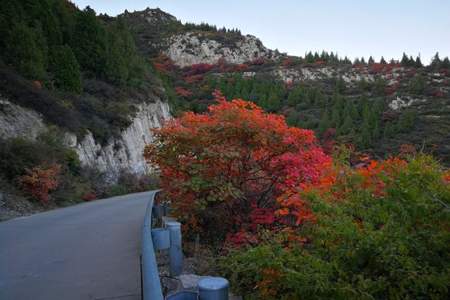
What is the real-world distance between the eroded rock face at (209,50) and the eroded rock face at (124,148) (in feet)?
254

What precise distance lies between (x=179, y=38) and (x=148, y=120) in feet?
312

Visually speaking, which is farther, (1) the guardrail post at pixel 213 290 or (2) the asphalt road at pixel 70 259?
(2) the asphalt road at pixel 70 259

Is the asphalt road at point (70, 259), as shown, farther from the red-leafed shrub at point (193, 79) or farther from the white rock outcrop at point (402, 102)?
the red-leafed shrub at point (193, 79)

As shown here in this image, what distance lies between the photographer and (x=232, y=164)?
386 inches

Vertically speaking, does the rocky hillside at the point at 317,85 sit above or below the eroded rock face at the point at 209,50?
below

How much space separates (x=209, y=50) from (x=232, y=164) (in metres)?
115

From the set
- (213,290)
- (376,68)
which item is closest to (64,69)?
(213,290)

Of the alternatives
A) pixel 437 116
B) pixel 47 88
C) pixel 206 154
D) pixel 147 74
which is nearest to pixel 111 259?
pixel 206 154

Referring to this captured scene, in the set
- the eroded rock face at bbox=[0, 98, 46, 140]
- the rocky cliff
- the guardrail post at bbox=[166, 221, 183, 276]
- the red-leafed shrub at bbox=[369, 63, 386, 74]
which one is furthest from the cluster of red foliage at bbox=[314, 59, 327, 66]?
the guardrail post at bbox=[166, 221, 183, 276]

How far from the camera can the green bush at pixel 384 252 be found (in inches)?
163

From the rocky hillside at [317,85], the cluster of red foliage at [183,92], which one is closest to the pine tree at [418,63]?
the rocky hillside at [317,85]

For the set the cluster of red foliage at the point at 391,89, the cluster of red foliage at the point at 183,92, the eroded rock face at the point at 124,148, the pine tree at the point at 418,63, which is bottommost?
the eroded rock face at the point at 124,148

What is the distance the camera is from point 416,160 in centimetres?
489

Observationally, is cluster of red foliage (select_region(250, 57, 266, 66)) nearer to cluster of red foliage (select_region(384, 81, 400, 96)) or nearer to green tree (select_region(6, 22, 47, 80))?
cluster of red foliage (select_region(384, 81, 400, 96))
